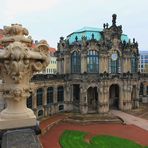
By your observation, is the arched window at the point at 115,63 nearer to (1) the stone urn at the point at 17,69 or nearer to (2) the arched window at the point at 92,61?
(2) the arched window at the point at 92,61

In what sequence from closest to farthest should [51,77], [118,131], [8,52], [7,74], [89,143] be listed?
[8,52] < [7,74] < [89,143] < [118,131] < [51,77]

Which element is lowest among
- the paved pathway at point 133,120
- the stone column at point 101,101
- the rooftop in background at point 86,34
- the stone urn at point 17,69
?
the paved pathway at point 133,120

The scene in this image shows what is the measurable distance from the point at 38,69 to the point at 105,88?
141ft

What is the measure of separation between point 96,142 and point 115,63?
22.5 metres

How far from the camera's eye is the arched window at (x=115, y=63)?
163 feet

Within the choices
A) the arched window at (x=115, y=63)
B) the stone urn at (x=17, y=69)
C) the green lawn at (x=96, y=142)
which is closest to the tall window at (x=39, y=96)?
the green lawn at (x=96, y=142)

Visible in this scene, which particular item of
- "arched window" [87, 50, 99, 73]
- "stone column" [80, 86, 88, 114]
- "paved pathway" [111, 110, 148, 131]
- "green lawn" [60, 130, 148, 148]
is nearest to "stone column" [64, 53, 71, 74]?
"arched window" [87, 50, 99, 73]

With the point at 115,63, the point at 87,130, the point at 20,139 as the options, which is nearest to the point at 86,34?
the point at 115,63

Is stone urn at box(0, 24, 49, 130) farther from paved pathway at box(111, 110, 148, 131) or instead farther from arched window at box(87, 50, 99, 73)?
arched window at box(87, 50, 99, 73)

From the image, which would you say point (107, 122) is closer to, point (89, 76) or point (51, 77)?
point (89, 76)

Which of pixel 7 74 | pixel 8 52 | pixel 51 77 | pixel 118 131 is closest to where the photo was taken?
pixel 8 52

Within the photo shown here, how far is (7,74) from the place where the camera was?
5.29 meters

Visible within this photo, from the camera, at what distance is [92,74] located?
156 feet

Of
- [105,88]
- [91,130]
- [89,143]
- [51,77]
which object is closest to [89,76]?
[105,88]
